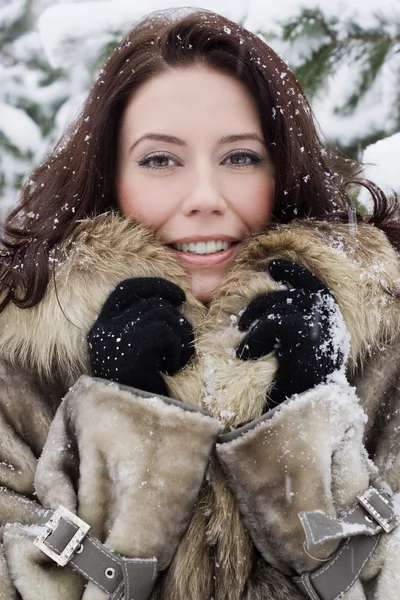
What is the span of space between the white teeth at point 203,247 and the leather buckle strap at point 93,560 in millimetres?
827

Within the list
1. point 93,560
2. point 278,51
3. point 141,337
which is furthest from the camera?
point 278,51

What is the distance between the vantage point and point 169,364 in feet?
5.38

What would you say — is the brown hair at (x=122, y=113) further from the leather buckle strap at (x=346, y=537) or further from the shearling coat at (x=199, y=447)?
the leather buckle strap at (x=346, y=537)

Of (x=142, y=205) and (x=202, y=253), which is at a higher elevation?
(x=142, y=205)

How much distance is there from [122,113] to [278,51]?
3.14 feet

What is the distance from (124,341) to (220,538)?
1.78 feet

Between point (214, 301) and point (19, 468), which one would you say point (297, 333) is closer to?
point (214, 301)

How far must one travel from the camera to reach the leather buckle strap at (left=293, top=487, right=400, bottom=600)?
1.43 meters

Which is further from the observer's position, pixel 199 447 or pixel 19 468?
pixel 19 468

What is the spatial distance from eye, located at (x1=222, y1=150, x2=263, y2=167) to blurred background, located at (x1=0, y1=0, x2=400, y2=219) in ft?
2.28

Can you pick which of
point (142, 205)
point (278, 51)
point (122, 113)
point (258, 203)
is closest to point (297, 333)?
point (258, 203)

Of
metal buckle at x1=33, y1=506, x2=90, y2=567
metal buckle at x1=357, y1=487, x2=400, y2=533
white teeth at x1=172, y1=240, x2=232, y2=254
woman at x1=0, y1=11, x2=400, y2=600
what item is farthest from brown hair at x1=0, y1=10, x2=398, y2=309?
metal buckle at x1=357, y1=487, x2=400, y2=533

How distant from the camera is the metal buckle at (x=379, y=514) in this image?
4.87 feet

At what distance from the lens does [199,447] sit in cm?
151
